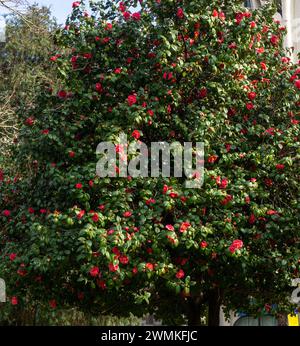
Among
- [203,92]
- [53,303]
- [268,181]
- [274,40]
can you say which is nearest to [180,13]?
[203,92]

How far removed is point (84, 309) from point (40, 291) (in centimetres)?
156

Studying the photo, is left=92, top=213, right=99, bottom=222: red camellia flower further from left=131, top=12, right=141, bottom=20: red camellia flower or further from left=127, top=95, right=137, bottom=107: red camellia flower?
left=131, top=12, right=141, bottom=20: red camellia flower

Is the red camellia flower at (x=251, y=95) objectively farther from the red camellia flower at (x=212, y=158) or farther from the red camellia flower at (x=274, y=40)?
the red camellia flower at (x=274, y=40)

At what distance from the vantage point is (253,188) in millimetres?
9062

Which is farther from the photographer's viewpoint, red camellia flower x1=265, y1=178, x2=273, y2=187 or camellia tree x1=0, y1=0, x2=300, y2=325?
red camellia flower x1=265, y1=178, x2=273, y2=187

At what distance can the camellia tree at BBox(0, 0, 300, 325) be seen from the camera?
835 centimetres

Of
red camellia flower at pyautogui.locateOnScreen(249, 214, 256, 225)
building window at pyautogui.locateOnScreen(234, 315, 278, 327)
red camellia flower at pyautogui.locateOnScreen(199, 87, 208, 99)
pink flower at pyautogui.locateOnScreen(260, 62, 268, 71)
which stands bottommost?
building window at pyautogui.locateOnScreen(234, 315, 278, 327)

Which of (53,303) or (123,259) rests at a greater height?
(123,259)

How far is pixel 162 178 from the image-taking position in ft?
28.5

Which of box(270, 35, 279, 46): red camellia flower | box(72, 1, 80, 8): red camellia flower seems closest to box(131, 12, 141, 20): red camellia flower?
box(72, 1, 80, 8): red camellia flower

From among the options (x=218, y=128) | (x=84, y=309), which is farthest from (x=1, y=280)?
(x=218, y=128)

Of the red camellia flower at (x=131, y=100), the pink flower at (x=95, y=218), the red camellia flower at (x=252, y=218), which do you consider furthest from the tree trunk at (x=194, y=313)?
the red camellia flower at (x=131, y=100)

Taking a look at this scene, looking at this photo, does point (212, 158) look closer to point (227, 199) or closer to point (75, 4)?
point (227, 199)

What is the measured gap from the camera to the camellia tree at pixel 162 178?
27.4 feet
